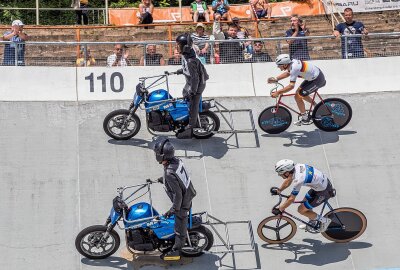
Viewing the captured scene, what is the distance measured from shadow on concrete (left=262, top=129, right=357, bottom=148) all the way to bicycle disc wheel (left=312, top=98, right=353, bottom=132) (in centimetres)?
14

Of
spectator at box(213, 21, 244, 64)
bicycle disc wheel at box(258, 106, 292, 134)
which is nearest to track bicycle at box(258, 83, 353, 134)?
bicycle disc wheel at box(258, 106, 292, 134)

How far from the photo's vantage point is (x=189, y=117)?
66.2ft

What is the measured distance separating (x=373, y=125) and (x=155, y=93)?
4504 mm

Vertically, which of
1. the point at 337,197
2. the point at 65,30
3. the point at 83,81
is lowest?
the point at 337,197

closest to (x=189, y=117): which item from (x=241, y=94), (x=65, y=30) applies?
(x=241, y=94)

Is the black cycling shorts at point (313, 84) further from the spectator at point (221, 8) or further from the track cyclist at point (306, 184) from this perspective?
the spectator at point (221, 8)

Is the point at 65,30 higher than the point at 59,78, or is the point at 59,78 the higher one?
the point at 65,30

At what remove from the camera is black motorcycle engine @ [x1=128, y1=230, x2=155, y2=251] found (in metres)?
17.1

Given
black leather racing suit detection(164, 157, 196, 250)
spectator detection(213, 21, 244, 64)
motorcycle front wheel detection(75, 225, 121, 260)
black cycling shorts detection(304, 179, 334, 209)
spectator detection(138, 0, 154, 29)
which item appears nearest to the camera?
black leather racing suit detection(164, 157, 196, 250)

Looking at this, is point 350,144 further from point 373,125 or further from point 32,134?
point 32,134

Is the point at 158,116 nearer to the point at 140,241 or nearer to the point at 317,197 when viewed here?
the point at 140,241

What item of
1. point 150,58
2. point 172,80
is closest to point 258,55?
point 172,80

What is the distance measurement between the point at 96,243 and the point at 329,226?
12.8 feet

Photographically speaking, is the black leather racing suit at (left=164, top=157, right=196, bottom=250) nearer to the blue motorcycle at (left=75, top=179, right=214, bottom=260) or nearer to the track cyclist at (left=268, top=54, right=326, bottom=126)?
the blue motorcycle at (left=75, top=179, right=214, bottom=260)
